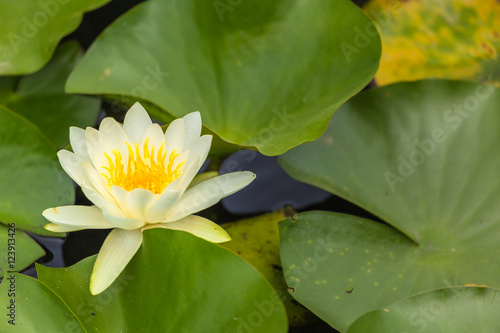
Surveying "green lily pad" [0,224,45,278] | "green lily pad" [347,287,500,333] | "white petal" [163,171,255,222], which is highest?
"white petal" [163,171,255,222]

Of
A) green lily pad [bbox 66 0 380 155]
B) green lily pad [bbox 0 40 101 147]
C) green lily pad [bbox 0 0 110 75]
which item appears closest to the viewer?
green lily pad [bbox 66 0 380 155]

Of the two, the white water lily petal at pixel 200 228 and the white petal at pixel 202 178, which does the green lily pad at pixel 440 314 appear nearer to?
the white water lily petal at pixel 200 228

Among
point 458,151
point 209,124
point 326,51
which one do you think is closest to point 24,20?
point 209,124

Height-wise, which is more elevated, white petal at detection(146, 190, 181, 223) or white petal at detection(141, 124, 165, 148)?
white petal at detection(141, 124, 165, 148)

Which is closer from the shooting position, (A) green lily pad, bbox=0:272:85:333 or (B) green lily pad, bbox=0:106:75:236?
(A) green lily pad, bbox=0:272:85:333

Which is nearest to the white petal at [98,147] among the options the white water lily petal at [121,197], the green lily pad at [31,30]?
the white water lily petal at [121,197]

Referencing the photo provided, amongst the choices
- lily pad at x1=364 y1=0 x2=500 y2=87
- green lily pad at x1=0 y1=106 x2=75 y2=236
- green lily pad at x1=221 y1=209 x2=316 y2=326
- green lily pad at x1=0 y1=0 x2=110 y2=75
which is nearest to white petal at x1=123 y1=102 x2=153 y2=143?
green lily pad at x1=0 y1=106 x2=75 y2=236

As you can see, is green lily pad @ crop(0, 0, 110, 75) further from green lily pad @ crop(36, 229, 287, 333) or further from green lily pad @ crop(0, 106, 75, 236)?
green lily pad @ crop(36, 229, 287, 333)
